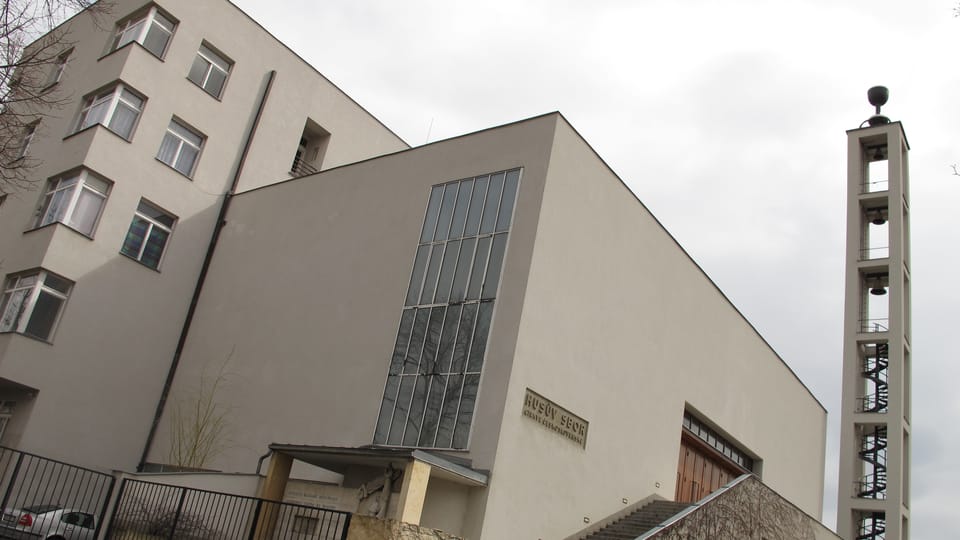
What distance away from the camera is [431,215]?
19984 millimetres

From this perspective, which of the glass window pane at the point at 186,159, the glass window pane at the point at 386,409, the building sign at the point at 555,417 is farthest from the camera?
the glass window pane at the point at 186,159

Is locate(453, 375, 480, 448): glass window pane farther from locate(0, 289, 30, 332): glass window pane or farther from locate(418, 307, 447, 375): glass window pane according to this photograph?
locate(0, 289, 30, 332): glass window pane

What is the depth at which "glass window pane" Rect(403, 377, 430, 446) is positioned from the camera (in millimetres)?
16923

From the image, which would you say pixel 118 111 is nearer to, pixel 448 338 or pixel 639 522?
pixel 448 338

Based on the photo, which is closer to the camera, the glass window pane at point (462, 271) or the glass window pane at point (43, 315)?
the glass window pane at point (462, 271)

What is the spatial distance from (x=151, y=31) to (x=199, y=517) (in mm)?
16124

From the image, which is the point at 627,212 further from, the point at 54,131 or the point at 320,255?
the point at 54,131

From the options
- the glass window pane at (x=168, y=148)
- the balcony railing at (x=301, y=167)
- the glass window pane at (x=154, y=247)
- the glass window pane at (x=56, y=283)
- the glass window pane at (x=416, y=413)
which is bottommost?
the glass window pane at (x=416, y=413)

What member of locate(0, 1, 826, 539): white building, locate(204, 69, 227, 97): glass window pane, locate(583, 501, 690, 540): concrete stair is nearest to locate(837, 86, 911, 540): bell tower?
locate(0, 1, 826, 539): white building

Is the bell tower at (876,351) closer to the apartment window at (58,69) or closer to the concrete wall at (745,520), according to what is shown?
the concrete wall at (745,520)

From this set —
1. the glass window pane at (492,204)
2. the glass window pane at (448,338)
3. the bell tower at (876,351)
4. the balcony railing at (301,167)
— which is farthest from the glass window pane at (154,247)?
the bell tower at (876,351)

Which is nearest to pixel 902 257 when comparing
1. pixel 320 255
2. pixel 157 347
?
pixel 320 255

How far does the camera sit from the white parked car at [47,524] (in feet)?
52.9

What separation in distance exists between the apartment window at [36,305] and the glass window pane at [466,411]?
12241mm
